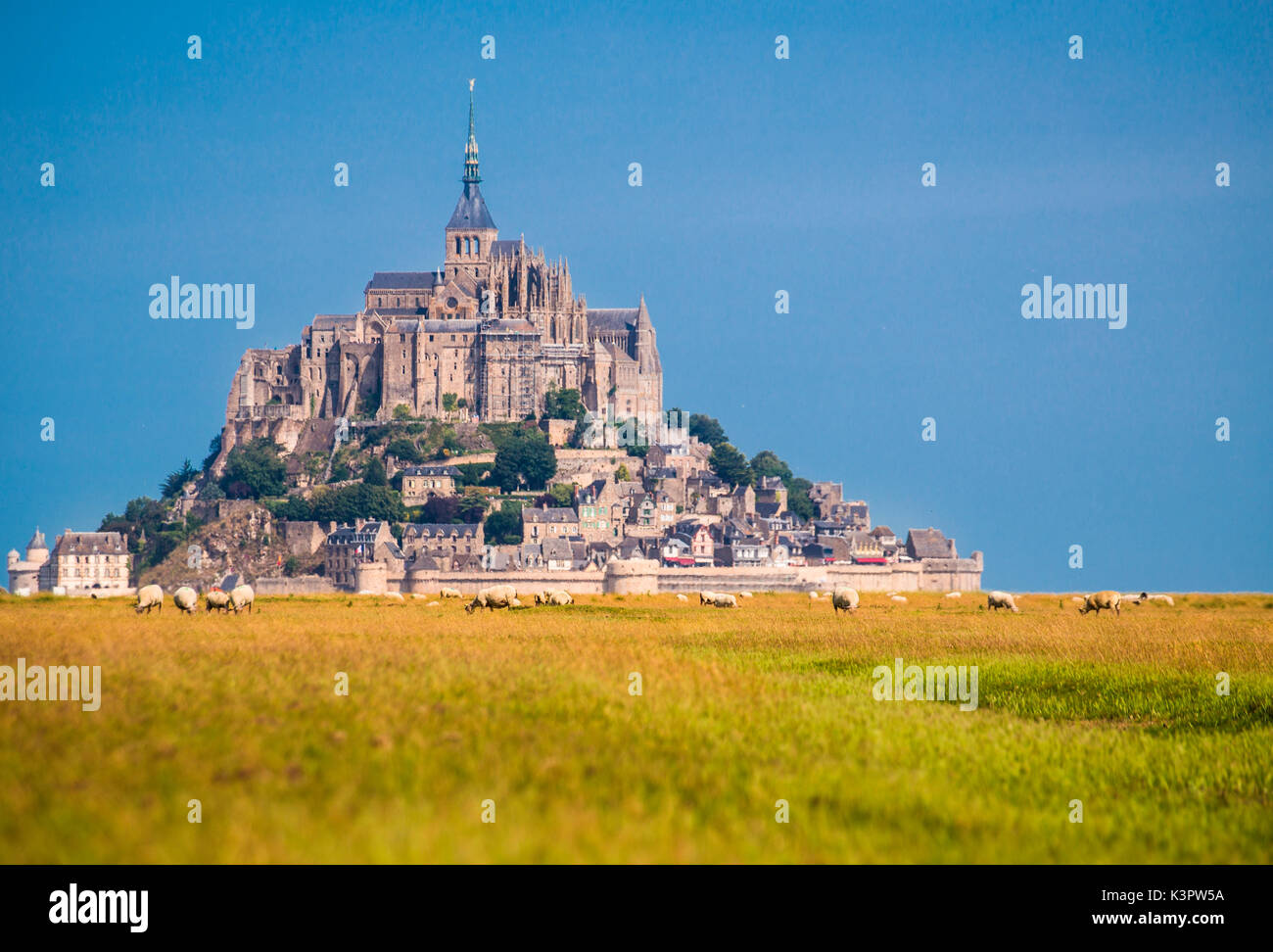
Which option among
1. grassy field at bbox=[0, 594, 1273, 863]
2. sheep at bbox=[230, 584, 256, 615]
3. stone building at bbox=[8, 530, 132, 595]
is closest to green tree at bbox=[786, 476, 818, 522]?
stone building at bbox=[8, 530, 132, 595]

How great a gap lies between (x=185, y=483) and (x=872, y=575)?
6781 centimetres

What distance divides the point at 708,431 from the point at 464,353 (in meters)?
29.1

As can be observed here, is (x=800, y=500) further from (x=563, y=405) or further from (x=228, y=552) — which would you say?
(x=228, y=552)

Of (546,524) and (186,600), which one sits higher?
(546,524)

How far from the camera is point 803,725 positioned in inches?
725

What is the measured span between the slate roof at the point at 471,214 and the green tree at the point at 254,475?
36878mm

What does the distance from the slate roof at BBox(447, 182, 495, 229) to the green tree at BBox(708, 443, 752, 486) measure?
37.0 metres

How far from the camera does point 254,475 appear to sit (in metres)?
134

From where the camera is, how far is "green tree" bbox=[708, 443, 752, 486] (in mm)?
149000

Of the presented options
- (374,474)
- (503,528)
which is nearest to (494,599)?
(503,528)

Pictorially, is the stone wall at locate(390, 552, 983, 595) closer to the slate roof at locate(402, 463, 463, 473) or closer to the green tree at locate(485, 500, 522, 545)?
the green tree at locate(485, 500, 522, 545)

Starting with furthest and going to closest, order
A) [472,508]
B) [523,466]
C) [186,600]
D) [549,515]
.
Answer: [523,466] < [472,508] < [549,515] < [186,600]

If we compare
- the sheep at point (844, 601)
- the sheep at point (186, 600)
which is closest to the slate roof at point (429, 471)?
the sheep at point (844, 601)
